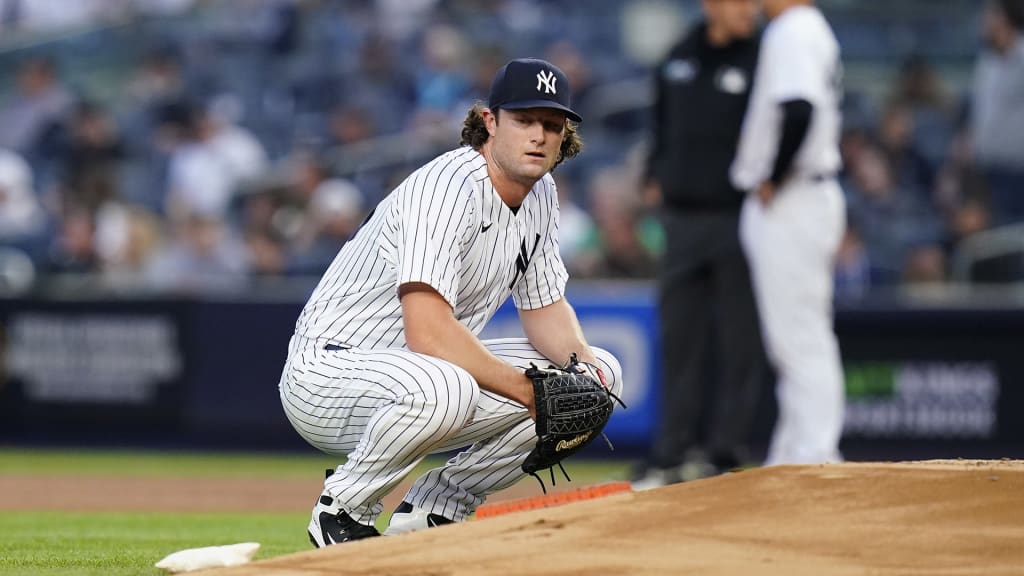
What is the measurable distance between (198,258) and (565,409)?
785cm

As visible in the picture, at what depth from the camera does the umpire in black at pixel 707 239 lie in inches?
310

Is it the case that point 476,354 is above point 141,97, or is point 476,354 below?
below

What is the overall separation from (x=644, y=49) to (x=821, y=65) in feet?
27.8

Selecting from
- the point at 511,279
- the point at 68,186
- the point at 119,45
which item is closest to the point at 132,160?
the point at 68,186

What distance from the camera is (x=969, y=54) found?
1557 centimetres

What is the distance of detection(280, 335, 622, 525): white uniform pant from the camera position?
15.4 feet

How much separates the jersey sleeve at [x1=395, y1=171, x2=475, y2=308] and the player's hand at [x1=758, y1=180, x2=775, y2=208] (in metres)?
2.93

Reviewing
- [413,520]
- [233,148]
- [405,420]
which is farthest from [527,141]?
[233,148]

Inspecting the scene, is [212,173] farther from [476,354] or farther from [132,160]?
[476,354]

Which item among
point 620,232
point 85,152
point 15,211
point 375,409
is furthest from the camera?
point 85,152

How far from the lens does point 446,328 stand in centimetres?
476

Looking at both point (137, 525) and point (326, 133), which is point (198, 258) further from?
point (137, 525)

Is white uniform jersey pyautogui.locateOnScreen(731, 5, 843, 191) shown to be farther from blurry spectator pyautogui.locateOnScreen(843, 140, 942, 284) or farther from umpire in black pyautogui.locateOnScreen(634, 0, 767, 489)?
blurry spectator pyautogui.locateOnScreen(843, 140, 942, 284)

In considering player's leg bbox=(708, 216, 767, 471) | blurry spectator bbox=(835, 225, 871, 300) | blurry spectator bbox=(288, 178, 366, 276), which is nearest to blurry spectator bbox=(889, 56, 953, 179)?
blurry spectator bbox=(835, 225, 871, 300)
